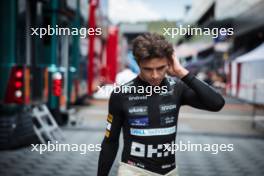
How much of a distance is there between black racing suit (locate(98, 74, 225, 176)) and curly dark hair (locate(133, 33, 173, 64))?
0.74ft

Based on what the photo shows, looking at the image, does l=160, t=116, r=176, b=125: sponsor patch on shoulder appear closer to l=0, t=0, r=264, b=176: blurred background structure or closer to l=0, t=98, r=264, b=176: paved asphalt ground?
l=0, t=0, r=264, b=176: blurred background structure

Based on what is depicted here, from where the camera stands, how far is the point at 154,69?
8.09 ft

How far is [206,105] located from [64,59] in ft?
29.3

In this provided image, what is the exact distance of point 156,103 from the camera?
2.62m

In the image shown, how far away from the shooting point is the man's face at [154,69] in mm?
2455

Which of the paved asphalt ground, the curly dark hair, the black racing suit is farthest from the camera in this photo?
the paved asphalt ground

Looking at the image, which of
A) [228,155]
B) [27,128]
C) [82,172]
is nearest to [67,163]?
[82,172]

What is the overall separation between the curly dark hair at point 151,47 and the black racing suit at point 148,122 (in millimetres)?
225

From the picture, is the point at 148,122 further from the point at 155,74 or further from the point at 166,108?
the point at 155,74

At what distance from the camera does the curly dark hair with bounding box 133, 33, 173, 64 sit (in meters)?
2.44

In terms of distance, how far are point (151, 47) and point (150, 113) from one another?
1.39 feet

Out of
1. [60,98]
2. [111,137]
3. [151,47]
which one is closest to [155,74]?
[151,47]

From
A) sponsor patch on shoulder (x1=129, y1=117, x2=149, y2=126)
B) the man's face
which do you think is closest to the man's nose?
the man's face

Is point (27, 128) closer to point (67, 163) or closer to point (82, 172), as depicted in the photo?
point (67, 163)
